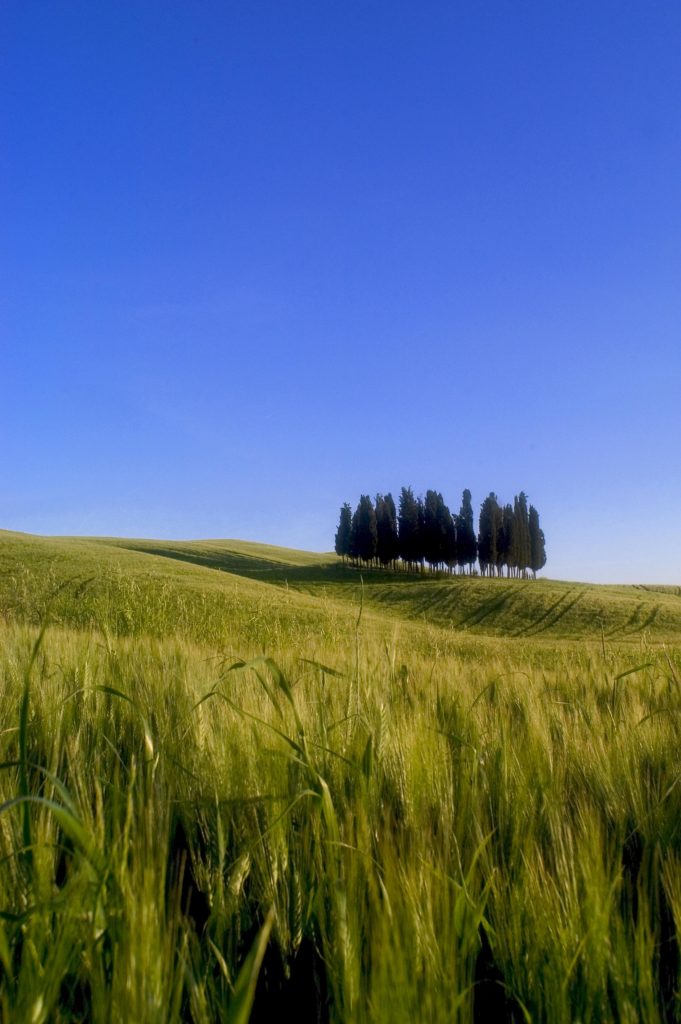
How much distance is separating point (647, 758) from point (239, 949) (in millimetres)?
1214

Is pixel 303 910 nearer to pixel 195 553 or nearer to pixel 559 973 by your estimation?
pixel 559 973

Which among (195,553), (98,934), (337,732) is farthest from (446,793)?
(195,553)

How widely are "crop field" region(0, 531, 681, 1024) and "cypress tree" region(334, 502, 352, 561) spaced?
7854cm

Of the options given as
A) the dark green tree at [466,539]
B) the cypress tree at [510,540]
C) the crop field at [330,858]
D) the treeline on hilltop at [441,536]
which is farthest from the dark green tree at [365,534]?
the crop field at [330,858]

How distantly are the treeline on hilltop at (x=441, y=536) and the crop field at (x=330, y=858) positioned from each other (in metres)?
70.8

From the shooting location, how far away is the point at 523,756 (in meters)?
1.75

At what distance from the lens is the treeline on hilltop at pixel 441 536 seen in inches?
2864

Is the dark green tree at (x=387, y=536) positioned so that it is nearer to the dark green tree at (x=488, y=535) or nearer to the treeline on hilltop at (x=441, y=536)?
the treeline on hilltop at (x=441, y=536)

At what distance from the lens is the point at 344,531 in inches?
3258

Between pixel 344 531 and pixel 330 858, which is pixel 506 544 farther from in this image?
pixel 330 858

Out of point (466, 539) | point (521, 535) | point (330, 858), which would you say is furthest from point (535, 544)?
point (330, 858)

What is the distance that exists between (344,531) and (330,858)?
81.6 m

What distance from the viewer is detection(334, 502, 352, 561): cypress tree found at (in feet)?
268

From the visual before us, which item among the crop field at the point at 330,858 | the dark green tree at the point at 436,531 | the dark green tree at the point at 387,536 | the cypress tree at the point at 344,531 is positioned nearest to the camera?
the crop field at the point at 330,858
